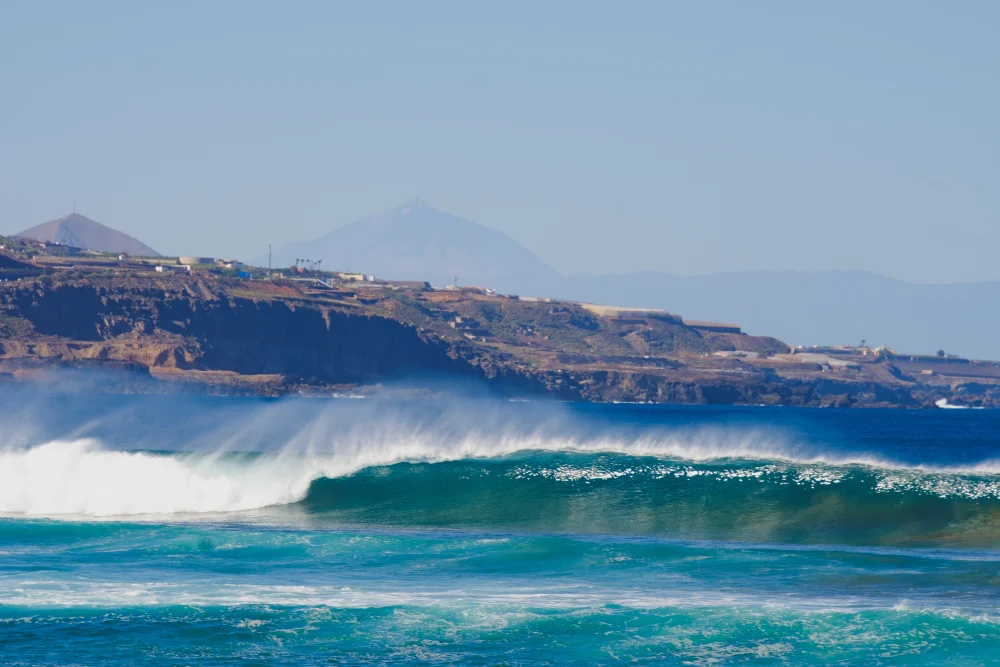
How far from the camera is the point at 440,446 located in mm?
35344

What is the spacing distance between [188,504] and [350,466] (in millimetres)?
4113

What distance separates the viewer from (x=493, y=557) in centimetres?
2239

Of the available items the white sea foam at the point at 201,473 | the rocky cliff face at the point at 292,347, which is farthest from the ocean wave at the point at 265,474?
the rocky cliff face at the point at 292,347

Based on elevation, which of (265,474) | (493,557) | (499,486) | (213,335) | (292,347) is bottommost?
(493,557)

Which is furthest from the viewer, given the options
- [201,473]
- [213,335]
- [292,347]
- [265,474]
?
[292,347]

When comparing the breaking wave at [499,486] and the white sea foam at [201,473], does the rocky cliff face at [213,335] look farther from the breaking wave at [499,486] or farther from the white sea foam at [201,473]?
the breaking wave at [499,486]

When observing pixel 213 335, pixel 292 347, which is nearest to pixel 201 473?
pixel 213 335

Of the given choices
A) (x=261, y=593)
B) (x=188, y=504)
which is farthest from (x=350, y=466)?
(x=261, y=593)

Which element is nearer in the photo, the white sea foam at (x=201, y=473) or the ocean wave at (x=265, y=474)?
the ocean wave at (x=265, y=474)

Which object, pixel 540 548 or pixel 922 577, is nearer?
pixel 922 577

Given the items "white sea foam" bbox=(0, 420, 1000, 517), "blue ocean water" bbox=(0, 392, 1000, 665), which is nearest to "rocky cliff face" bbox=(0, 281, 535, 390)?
"white sea foam" bbox=(0, 420, 1000, 517)

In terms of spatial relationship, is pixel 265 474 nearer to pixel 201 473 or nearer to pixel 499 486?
pixel 201 473

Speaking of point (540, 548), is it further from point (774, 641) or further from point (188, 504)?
point (188, 504)

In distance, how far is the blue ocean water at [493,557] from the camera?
16.5m
